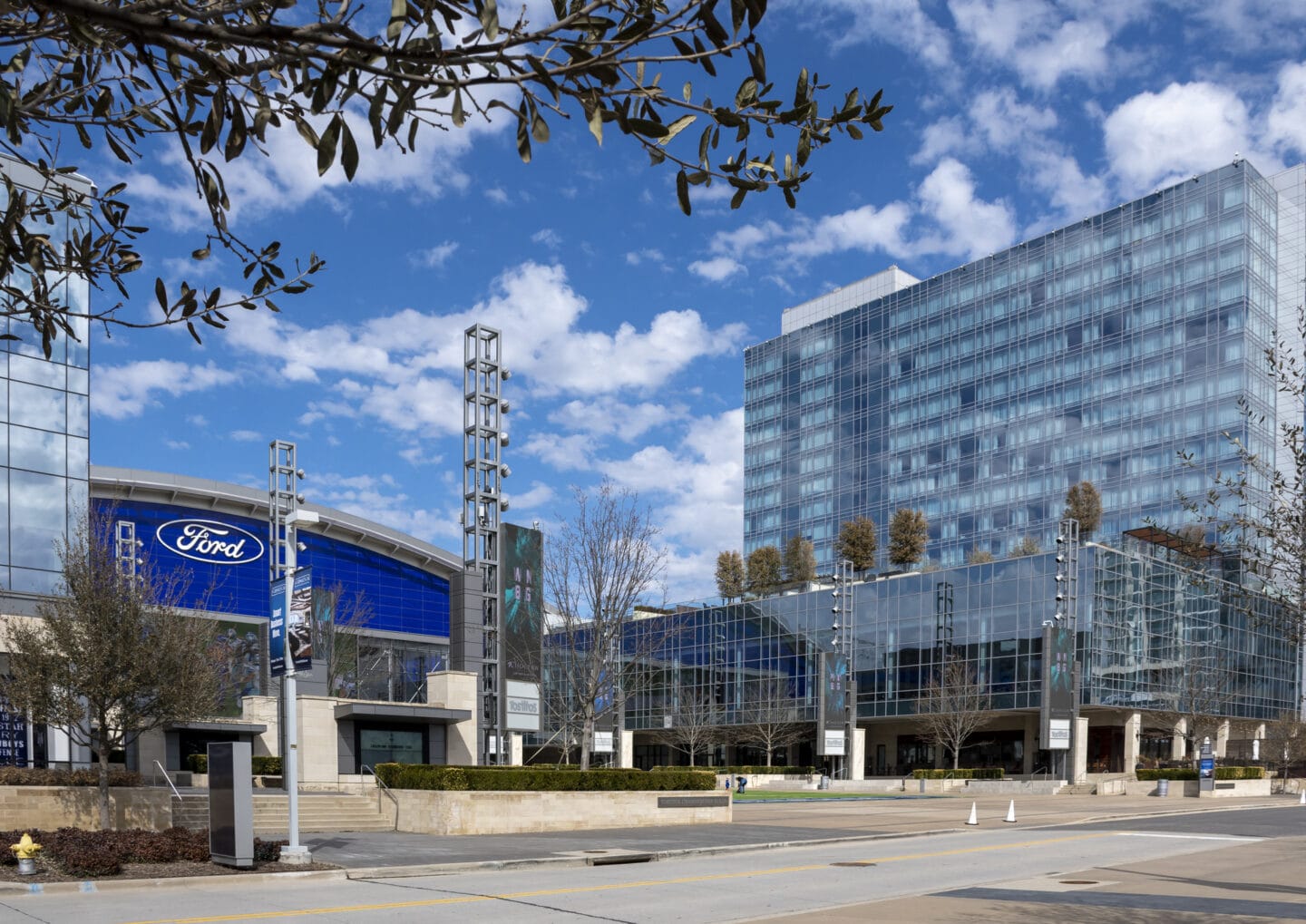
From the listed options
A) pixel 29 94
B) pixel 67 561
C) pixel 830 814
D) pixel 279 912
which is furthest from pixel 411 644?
pixel 29 94

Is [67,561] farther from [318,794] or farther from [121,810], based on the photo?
[318,794]

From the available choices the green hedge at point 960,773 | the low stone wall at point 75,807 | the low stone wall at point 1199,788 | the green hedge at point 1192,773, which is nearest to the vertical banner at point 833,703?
the green hedge at point 960,773

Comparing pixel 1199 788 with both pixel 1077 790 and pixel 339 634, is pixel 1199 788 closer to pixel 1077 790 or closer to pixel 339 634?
pixel 1077 790

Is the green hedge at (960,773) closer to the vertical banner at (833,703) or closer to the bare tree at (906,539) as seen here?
the vertical banner at (833,703)

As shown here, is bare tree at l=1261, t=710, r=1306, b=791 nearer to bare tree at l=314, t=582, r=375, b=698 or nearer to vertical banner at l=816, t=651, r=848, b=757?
vertical banner at l=816, t=651, r=848, b=757

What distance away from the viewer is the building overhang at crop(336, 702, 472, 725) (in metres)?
41.4

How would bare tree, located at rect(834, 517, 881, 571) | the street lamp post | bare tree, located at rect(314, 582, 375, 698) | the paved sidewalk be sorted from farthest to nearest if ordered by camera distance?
1. bare tree, located at rect(834, 517, 881, 571)
2. the street lamp post
3. bare tree, located at rect(314, 582, 375, 698)
4. the paved sidewalk

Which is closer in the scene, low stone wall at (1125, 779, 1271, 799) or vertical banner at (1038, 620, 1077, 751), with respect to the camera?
low stone wall at (1125, 779, 1271, 799)

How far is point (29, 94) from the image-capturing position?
641 centimetres

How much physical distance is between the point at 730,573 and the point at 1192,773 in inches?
1950

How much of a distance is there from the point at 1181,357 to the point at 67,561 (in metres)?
87.0

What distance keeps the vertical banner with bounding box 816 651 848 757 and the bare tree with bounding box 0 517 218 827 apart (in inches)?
1621

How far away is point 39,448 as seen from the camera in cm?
3722

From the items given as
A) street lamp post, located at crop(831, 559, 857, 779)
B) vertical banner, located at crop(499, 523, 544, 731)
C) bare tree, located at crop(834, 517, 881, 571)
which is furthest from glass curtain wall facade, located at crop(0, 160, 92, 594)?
bare tree, located at crop(834, 517, 881, 571)
